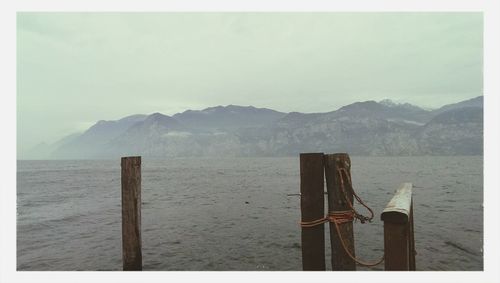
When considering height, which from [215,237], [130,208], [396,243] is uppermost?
[396,243]

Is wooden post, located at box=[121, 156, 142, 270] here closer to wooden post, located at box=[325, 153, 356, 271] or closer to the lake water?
the lake water

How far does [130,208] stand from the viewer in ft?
25.7

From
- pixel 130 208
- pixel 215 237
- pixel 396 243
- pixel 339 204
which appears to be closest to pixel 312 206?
pixel 339 204

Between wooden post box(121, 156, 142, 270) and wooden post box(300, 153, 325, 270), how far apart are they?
12.5 ft

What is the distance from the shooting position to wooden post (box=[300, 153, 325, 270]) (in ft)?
19.3

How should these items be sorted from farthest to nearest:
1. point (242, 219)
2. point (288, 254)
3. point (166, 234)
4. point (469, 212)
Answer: point (469, 212)
point (242, 219)
point (166, 234)
point (288, 254)

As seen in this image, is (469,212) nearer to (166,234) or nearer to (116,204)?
(166,234)

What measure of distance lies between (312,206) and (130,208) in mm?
4046

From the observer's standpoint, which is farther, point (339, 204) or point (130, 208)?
point (130, 208)

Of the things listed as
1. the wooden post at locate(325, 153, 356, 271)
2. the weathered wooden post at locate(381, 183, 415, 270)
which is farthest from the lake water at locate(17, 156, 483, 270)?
the weathered wooden post at locate(381, 183, 415, 270)

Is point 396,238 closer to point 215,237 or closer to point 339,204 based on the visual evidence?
point 339,204

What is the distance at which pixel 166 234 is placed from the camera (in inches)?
633
